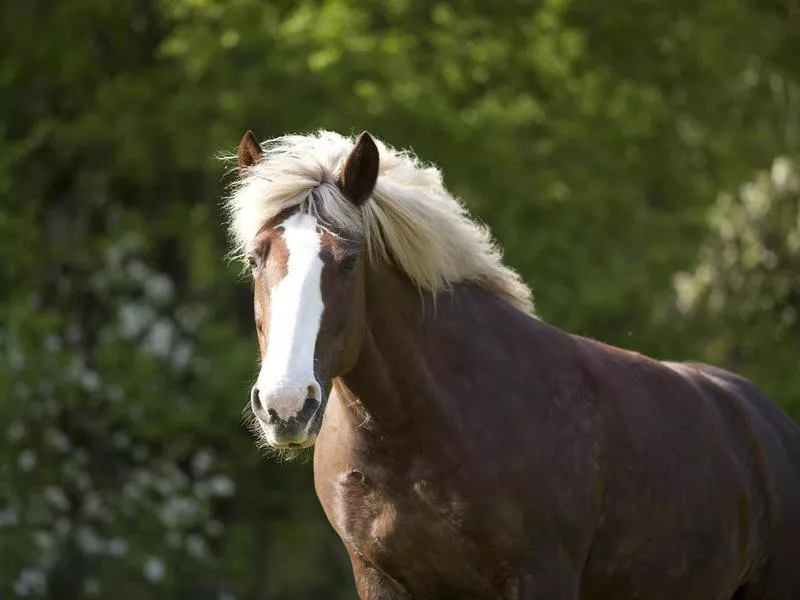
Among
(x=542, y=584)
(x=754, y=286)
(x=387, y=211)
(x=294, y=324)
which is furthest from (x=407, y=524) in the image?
(x=754, y=286)

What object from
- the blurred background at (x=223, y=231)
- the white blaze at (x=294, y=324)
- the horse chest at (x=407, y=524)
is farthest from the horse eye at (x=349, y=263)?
the blurred background at (x=223, y=231)

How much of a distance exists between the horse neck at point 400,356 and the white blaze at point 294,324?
0.36 m

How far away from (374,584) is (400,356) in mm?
861

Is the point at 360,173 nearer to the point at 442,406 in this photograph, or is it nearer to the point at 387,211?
the point at 387,211

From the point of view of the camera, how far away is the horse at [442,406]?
470cm

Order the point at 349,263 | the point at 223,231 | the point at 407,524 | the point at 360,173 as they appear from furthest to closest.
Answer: the point at 223,231, the point at 407,524, the point at 360,173, the point at 349,263

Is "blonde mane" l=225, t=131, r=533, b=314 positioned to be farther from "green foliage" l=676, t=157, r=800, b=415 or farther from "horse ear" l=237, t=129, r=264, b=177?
"green foliage" l=676, t=157, r=800, b=415

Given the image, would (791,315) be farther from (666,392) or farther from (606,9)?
(666,392)

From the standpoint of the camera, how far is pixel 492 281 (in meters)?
5.41

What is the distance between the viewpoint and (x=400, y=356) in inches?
197

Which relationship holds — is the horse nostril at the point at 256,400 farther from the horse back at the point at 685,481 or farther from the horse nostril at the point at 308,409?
the horse back at the point at 685,481

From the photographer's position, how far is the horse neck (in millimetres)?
4961

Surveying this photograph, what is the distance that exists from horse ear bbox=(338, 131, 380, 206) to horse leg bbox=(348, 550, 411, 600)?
1.30 meters

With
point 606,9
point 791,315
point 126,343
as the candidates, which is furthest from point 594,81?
point 126,343
